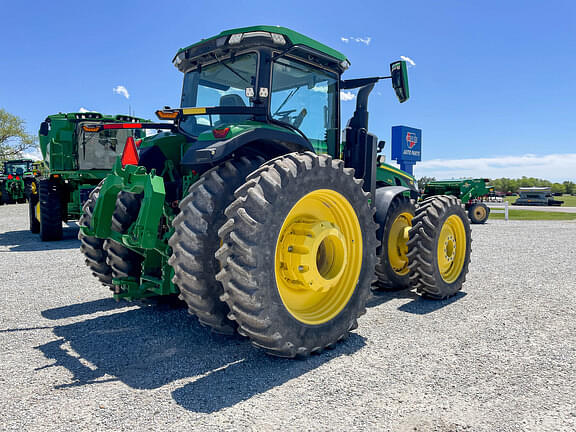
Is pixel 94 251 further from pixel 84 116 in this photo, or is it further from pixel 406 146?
pixel 406 146

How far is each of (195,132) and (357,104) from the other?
1886 mm

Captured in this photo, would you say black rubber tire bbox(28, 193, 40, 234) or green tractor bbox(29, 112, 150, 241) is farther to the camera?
black rubber tire bbox(28, 193, 40, 234)

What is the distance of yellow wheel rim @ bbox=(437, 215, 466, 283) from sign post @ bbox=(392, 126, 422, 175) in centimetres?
1483

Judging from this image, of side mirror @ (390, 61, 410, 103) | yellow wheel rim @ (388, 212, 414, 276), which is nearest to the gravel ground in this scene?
yellow wheel rim @ (388, 212, 414, 276)

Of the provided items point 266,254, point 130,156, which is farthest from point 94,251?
point 266,254

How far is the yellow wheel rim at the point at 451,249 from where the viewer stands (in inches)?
207

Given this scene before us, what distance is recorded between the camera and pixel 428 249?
493cm

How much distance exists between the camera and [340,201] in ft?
12.1

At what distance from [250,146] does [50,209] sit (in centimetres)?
895

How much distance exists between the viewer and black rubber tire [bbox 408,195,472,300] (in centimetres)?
493

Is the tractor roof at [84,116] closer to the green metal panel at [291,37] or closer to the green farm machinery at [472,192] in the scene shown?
the green metal panel at [291,37]

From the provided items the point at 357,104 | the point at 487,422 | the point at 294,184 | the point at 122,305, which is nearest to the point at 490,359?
the point at 487,422

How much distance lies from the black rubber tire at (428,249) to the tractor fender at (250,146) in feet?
5.95

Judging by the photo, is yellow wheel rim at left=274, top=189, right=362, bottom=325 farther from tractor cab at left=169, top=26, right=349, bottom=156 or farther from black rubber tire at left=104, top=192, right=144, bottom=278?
black rubber tire at left=104, top=192, right=144, bottom=278
